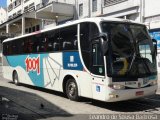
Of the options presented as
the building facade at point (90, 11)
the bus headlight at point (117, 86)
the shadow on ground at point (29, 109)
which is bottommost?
the shadow on ground at point (29, 109)

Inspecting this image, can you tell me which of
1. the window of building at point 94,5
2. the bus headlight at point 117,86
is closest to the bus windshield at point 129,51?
the bus headlight at point 117,86

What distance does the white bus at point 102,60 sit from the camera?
10.4m

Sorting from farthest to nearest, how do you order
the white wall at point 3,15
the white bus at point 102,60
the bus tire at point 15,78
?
the white wall at point 3,15, the bus tire at point 15,78, the white bus at point 102,60

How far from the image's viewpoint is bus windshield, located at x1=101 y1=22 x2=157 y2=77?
10477 mm

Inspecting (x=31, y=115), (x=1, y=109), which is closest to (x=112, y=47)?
(x=31, y=115)

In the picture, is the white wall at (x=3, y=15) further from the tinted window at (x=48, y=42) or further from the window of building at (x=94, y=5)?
the tinted window at (x=48, y=42)

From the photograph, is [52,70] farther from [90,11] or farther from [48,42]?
[90,11]

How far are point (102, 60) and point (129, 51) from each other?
994 millimetres

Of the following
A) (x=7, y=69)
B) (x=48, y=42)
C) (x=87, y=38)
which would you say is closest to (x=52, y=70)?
(x=48, y=42)

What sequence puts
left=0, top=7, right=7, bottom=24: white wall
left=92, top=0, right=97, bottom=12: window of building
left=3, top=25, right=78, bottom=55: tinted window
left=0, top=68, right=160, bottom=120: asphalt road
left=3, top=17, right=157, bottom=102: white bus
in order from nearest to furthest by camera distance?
left=0, top=68, right=160, bottom=120: asphalt road, left=3, top=17, right=157, bottom=102: white bus, left=3, top=25, right=78, bottom=55: tinted window, left=92, top=0, right=97, bottom=12: window of building, left=0, top=7, right=7, bottom=24: white wall

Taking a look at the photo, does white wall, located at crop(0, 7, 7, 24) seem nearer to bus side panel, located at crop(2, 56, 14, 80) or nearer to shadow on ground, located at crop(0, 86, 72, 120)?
bus side panel, located at crop(2, 56, 14, 80)

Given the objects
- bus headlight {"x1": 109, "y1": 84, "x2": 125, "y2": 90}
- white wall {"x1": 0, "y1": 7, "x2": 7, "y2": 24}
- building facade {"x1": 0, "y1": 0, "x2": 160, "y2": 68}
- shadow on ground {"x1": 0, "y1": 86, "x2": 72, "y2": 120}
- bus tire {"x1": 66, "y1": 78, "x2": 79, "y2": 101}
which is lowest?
shadow on ground {"x1": 0, "y1": 86, "x2": 72, "y2": 120}

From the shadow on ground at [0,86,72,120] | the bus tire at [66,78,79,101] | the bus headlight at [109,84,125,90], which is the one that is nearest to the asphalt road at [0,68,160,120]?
the shadow on ground at [0,86,72,120]

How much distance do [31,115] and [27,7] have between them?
4431 centimetres
